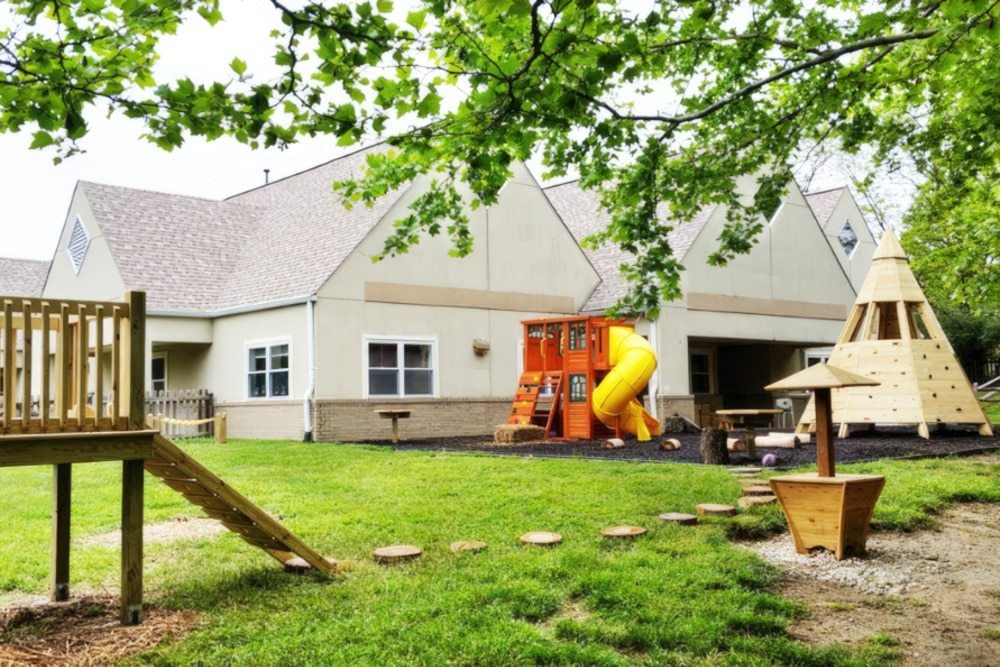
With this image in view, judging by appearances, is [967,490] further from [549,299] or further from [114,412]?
[549,299]

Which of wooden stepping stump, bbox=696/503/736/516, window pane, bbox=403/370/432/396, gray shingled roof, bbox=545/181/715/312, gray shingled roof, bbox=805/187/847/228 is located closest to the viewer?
wooden stepping stump, bbox=696/503/736/516

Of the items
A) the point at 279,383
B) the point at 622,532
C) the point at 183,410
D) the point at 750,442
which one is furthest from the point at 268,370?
the point at 622,532

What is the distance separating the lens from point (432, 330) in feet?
68.3

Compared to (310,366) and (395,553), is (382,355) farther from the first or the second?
(395,553)

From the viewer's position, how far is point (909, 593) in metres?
5.97

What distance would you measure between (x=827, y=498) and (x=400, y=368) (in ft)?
47.1

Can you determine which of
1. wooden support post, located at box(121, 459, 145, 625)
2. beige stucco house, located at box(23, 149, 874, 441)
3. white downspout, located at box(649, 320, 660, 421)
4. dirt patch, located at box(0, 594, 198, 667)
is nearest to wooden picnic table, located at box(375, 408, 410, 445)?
beige stucco house, located at box(23, 149, 874, 441)

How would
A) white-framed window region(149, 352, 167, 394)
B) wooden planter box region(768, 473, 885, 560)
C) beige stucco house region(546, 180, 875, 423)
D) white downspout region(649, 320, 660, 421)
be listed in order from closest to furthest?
1. wooden planter box region(768, 473, 885, 560)
2. white downspout region(649, 320, 660, 421)
3. beige stucco house region(546, 180, 875, 423)
4. white-framed window region(149, 352, 167, 394)

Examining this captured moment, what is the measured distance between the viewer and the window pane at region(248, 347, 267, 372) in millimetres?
20594

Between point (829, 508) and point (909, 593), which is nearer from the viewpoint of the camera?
point (909, 593)

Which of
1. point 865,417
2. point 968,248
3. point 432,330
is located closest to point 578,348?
point 432,330

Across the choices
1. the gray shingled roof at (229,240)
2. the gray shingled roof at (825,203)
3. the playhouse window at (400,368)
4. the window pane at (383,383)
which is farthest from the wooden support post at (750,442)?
the gray shingled roof at (825,203)

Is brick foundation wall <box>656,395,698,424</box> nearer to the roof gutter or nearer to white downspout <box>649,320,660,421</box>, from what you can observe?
white downspout <box>649,320,660,421</box>

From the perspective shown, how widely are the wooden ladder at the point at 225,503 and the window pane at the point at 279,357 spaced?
1364 centimetres
